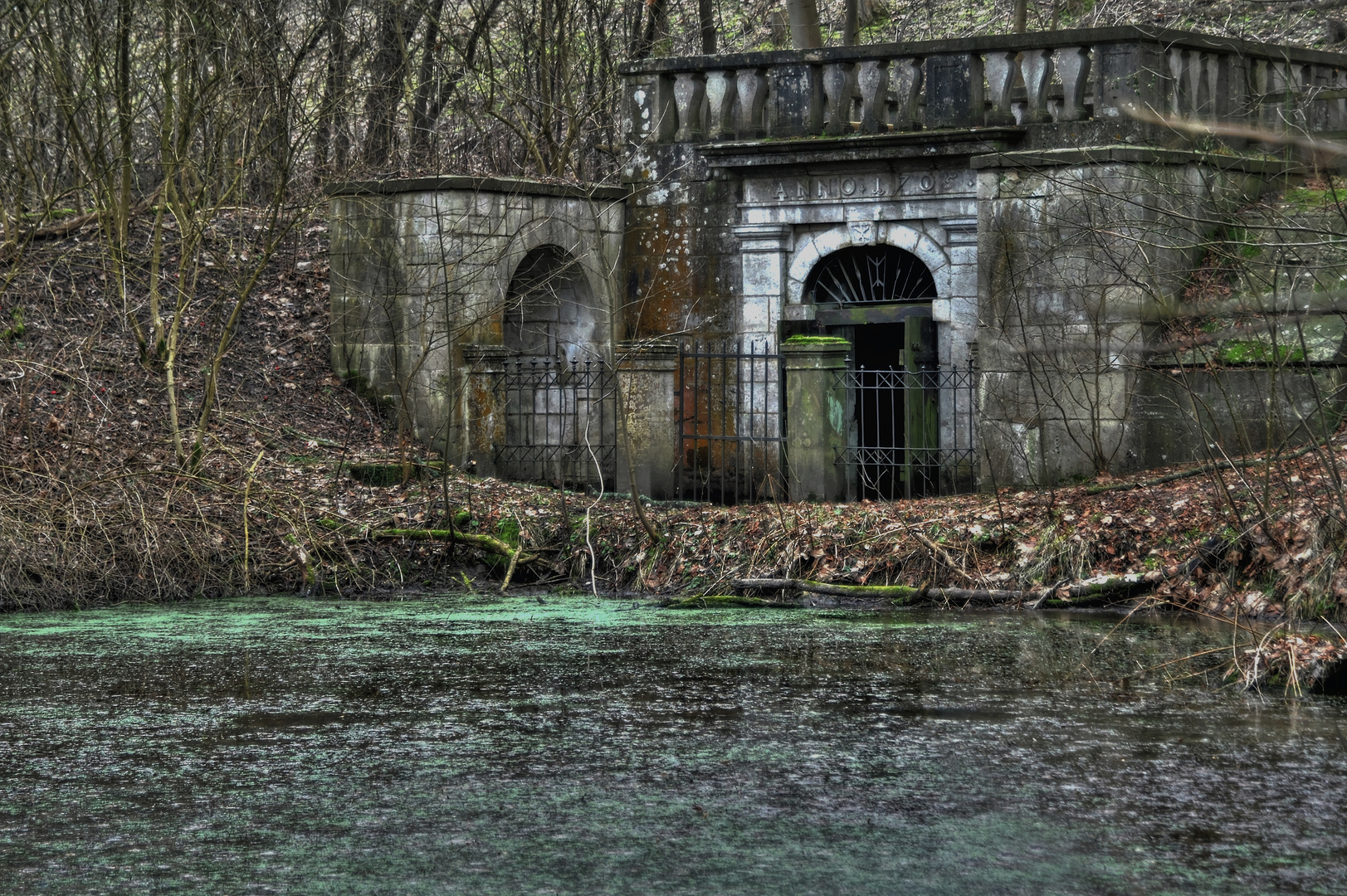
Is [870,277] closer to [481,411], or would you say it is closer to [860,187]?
[860,187]

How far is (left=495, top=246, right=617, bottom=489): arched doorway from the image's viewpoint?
15078 millimetres

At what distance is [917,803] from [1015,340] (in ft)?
27.9

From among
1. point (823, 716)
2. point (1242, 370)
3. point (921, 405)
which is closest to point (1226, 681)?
point (823, 716)

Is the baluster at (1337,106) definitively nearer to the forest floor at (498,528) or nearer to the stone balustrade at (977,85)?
the stone balustrade at (977,85)

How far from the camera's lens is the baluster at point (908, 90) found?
14820 millimetres

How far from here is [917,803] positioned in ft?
17.7

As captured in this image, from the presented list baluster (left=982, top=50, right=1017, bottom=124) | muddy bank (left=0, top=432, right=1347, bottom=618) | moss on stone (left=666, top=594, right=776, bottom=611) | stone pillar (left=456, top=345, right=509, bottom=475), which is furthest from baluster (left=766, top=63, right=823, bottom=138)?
moss on stone (left=666, top=594, right=776, bottom=611)

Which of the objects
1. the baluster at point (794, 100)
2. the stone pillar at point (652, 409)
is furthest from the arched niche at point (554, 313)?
the stone pillar at point (652, 409)

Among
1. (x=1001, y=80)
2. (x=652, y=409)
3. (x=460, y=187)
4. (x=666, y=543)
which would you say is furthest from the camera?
(x=460, y=187)

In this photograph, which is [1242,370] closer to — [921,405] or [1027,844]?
[921,405]

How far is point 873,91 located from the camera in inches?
587

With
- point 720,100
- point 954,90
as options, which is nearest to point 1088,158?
point 954,90

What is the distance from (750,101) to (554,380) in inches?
133

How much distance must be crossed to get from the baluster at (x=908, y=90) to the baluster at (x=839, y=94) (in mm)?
437
